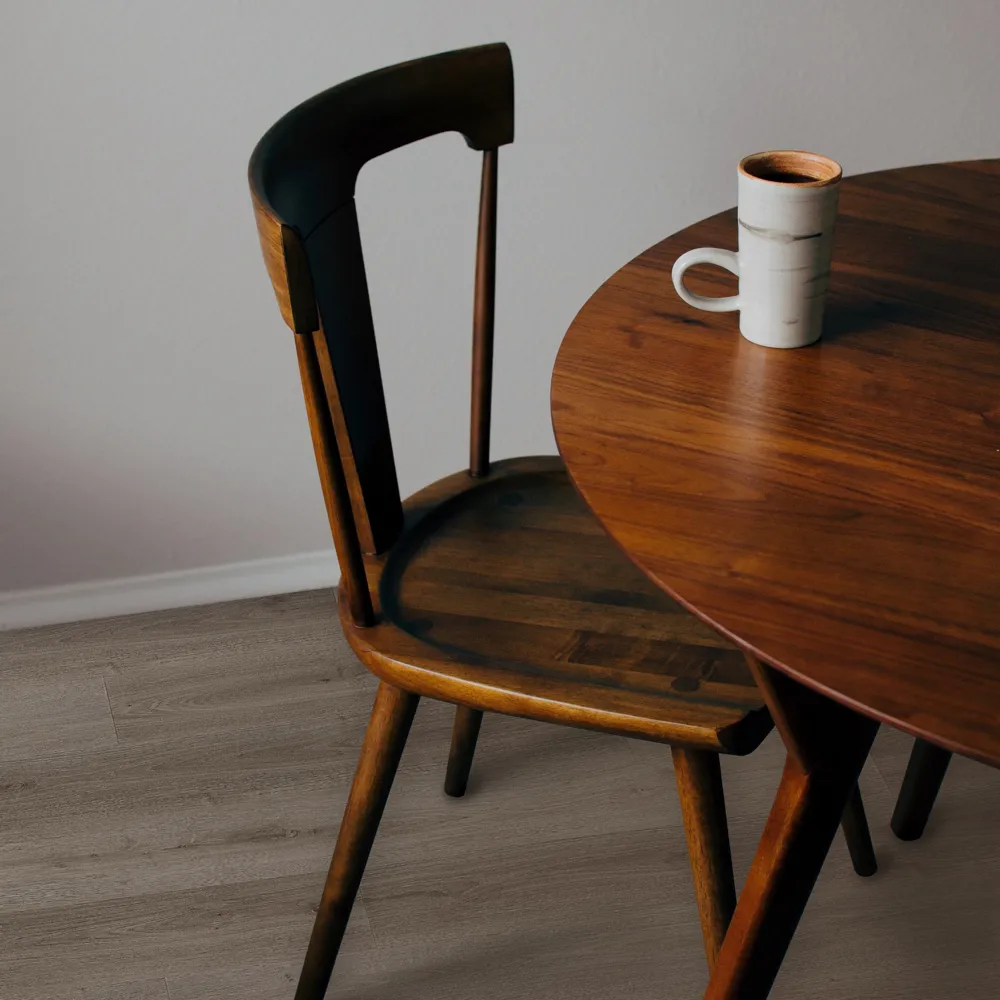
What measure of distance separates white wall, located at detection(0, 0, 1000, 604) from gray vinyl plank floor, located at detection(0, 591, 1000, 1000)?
0.29 meters

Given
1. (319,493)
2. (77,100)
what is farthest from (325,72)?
(319,493)

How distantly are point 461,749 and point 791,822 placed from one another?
743mm

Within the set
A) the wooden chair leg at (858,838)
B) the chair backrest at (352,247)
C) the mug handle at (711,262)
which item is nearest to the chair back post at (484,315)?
the chair backrest at (352,247)

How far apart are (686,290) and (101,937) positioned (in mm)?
997

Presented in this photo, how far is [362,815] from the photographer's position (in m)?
1.22

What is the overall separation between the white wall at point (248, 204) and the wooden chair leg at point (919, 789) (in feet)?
2.49

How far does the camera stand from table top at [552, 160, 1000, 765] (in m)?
0.70

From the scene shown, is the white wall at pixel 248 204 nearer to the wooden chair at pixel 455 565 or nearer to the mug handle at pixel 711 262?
the wooden chair at pixel 455 565

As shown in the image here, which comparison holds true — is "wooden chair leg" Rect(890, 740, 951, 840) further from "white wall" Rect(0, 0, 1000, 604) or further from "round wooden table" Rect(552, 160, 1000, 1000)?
"white wall" Rect(0, 0, 1000, 604)

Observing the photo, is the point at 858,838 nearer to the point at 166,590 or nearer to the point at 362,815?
the point at 362,815

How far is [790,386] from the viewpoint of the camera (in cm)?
96

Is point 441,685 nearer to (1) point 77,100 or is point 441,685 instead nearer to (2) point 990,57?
(1) point 77,100

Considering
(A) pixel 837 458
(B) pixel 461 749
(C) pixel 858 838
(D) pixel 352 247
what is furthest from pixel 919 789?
(D) pixel 352 247

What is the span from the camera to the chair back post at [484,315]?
4.28 ft
